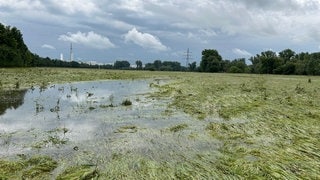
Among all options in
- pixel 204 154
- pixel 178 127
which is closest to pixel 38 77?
pixel 178 127

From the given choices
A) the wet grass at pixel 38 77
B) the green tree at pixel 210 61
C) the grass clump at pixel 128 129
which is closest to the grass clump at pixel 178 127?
the grass clump at pixel 128 129

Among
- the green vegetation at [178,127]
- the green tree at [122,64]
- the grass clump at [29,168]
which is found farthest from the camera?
the green tree at [122,64]

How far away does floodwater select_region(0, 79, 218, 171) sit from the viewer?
24.7ft

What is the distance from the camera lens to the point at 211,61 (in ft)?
337

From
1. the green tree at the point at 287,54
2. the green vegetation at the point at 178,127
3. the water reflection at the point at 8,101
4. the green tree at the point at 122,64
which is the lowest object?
the water reflection at the point at 8,101

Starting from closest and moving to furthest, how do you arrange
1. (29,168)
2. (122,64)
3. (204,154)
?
(29,168) < (204,154) < (122,64)

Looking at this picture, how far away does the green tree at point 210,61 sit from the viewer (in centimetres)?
10250

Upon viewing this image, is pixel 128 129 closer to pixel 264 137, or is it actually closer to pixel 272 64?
pixel 264 137

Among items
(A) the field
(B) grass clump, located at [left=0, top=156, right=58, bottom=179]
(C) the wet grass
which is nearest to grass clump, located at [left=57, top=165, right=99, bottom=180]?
(A) the field

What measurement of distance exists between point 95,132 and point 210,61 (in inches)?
3774

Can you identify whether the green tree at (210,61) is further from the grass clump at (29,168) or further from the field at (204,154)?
the grass clump at (29,168)

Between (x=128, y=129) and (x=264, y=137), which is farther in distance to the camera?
(x=128, y=129)

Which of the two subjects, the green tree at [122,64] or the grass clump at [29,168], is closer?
the grass clump at [29,168]

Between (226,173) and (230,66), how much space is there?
103m
